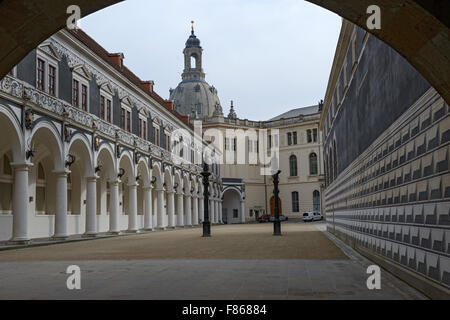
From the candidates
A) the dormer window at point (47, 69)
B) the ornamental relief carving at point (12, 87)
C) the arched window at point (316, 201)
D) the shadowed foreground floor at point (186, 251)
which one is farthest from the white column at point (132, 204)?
the arched window at point (316, 201)

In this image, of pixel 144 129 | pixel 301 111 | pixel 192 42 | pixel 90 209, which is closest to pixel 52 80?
pixel 90 209

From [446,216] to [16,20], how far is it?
571 centimetres

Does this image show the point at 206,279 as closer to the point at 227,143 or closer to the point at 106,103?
the point at 106,103

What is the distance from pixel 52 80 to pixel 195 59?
258 feet

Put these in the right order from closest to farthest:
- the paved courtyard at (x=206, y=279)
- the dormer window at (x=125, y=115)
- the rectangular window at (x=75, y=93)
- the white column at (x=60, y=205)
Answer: the paved courtyard at (x=206, y=279), the white column at (x=60, y=205), the rectangular window at (x=75, y=93), the dormer window at (x=125, y=115)

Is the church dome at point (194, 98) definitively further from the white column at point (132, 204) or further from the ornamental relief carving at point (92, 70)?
the white column at point (132, 204)

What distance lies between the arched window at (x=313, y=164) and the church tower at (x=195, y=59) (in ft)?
114

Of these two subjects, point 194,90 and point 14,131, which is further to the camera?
point 194,90

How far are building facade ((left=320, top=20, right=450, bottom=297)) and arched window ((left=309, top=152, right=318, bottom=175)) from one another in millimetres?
57910

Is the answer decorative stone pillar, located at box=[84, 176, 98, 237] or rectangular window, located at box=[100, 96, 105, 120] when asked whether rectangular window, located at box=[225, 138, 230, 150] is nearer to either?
rectangular window, located at box=[100, 96, 105, 120]

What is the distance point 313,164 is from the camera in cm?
7250

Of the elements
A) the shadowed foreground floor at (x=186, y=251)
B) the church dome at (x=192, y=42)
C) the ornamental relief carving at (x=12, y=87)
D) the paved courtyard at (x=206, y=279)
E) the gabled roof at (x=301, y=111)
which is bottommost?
the shadowed foreground floor at (x=186, y=251)

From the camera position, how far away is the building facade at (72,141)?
19.5 m

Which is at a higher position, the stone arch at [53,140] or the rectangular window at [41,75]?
the rectangular window at [41,75]
